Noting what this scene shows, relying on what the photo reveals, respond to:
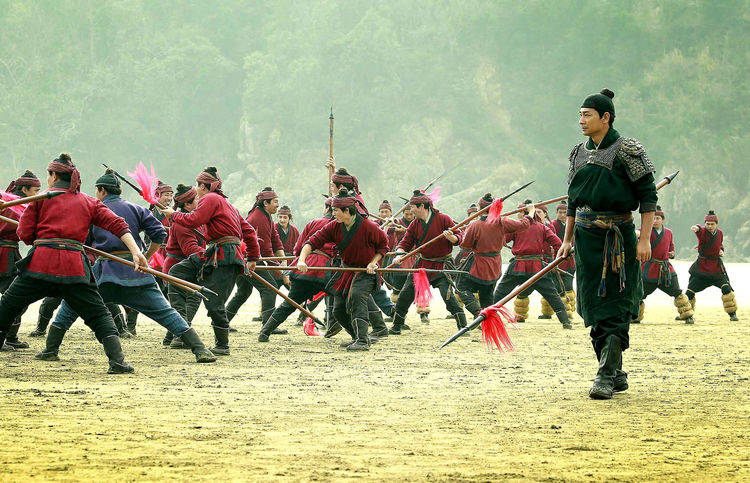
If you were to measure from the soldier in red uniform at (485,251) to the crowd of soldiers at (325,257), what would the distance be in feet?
0.06

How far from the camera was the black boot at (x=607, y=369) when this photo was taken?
6.68 metres

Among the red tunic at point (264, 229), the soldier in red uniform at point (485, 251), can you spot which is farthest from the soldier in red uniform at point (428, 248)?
the red tunic at point (264, 229)

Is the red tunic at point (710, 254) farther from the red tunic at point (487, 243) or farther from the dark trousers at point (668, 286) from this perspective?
the red tunic at point (487, 243)

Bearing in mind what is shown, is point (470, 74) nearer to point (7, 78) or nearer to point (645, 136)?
point (645, 136)

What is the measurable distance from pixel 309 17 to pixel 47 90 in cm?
1642

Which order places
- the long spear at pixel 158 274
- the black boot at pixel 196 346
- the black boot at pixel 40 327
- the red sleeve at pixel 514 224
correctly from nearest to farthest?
the long spear at pixel 158 274
the black boot at pixel 196 346
the black boot at pixel 40 327
the red sleeve at pixel 514 224

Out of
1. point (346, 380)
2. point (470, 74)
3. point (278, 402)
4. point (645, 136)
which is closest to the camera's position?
point (278, 402)

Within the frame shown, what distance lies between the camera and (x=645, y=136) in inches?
1869

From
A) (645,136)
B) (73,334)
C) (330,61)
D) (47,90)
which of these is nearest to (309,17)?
(330,61)

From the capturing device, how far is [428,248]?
12.6 meters

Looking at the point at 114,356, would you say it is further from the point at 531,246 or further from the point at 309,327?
the point at 531,246

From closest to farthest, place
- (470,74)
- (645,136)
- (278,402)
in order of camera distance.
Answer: (278,402) < (645,136) < (470,74)

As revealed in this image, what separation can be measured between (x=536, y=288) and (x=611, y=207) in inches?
268

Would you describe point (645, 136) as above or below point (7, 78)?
below
